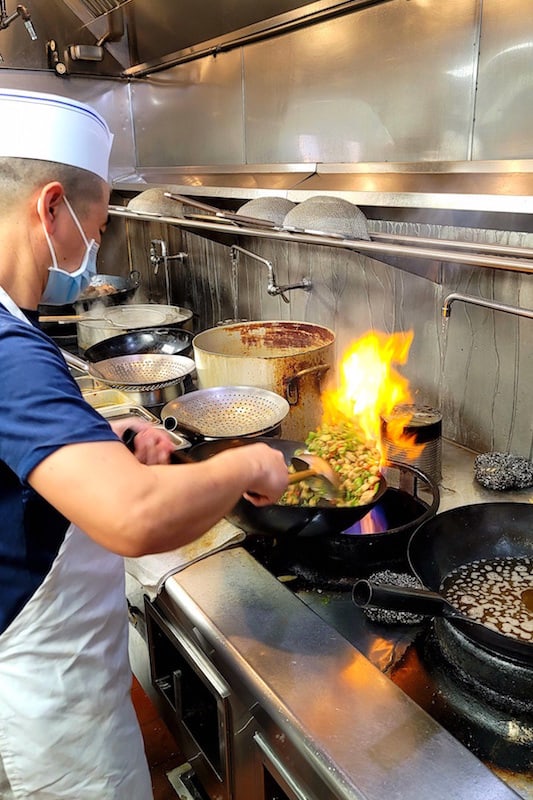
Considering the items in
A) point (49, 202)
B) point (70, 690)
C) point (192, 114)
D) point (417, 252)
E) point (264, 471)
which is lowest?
point (70, 690)

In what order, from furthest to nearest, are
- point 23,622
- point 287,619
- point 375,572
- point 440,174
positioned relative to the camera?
point 440,174 → point 375,572 → point 287,619 → point 23,622

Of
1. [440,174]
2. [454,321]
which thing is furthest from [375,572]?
[440,174]

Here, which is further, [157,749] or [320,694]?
[157,749]

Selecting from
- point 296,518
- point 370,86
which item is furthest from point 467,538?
point 370,86

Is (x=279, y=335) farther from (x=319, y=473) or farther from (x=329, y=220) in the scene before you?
(x=319, y=473)

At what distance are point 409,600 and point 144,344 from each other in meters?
1.93

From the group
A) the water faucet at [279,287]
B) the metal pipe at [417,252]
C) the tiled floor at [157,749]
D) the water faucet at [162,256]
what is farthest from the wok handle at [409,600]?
the water faucet at [162,256]

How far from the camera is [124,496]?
2.26 ft

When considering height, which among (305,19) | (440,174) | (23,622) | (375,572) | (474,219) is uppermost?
(305,19)

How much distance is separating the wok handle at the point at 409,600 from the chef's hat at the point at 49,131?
0.81 meters

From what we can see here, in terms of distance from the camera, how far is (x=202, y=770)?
4.77ft

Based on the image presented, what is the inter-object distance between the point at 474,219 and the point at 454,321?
13.0 inches

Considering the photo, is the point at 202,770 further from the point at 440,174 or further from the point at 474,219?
the point at 440,174

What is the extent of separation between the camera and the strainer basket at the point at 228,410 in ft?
5.58
